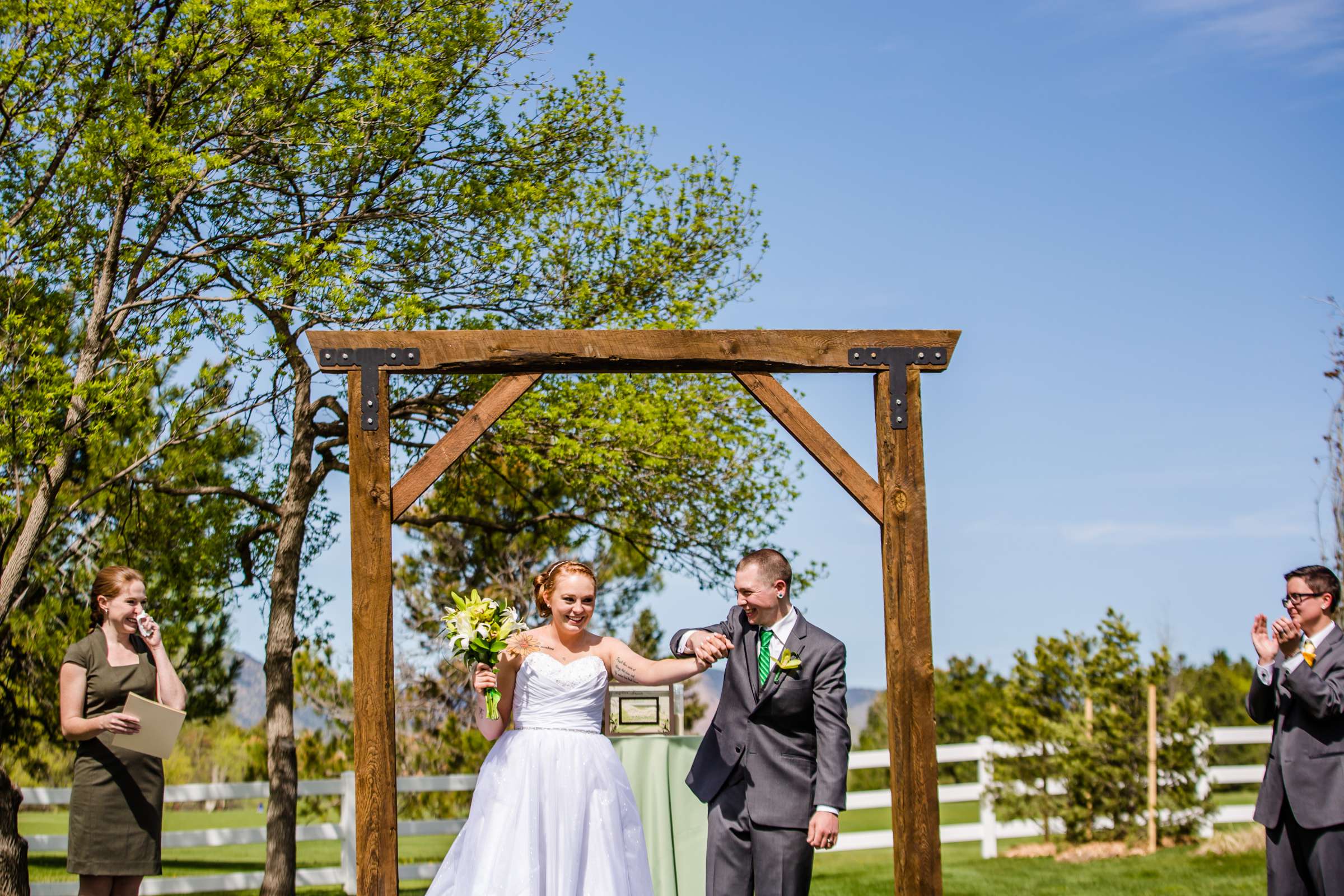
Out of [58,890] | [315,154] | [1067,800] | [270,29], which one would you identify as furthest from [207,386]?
[1067,800]

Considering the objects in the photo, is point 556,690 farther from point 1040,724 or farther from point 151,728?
point 1040,724

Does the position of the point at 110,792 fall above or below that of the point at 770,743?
below

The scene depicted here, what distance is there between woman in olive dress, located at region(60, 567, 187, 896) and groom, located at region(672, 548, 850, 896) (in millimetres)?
2556

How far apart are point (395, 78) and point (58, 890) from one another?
26.7 feet

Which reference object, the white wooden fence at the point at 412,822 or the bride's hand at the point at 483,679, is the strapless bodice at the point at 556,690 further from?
the white wooden fence at the point at 412,822

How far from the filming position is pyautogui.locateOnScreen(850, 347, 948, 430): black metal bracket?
20.9ft

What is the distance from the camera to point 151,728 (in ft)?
20.0

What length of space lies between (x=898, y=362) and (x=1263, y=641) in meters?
2.06

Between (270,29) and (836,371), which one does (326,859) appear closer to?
(270,29)

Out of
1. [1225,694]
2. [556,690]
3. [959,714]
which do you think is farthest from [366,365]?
[1225,694]

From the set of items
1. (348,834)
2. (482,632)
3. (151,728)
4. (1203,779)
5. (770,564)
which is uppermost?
(770,564)

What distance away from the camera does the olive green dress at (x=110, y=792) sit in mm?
6023

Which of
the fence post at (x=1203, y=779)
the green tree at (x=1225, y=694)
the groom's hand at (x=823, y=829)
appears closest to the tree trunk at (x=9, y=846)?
the groom's hand at (x=823, y=829)

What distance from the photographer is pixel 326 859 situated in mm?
19109
